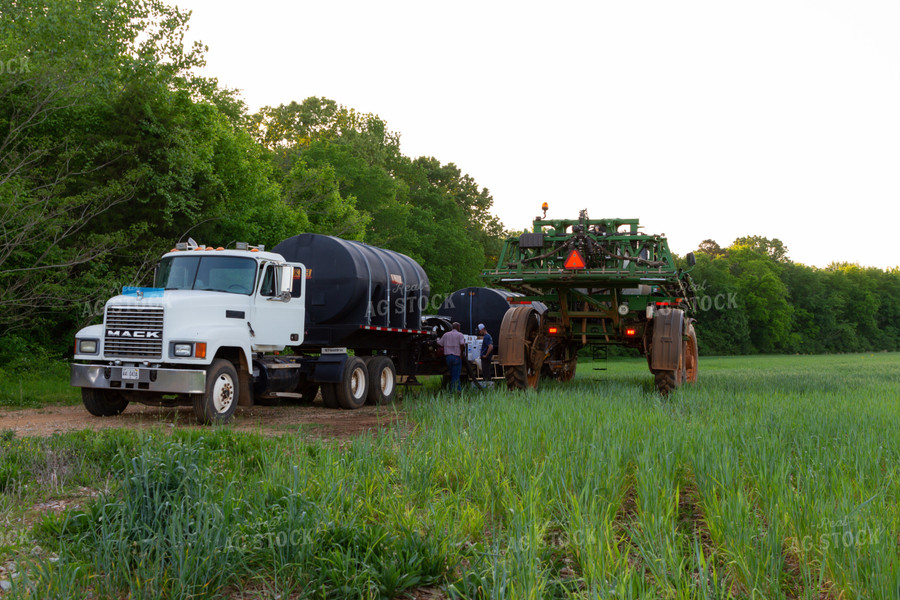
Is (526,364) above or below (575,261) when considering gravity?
below

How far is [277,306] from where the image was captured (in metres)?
13.4

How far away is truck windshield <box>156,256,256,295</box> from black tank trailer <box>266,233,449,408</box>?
128cm

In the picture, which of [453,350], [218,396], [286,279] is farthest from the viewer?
[453,350]

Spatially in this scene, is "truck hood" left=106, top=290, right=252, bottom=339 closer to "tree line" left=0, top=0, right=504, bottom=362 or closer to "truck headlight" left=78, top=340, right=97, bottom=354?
"truck headlight" left=78, top=340, right=97, bottom=354

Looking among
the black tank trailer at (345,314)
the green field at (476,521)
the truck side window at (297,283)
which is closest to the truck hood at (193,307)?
the truck side window at (297,283)

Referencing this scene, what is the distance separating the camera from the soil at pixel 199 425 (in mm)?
10688

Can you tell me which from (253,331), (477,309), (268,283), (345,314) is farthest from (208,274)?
(477,309)

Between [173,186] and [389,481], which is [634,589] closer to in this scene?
[389,481]

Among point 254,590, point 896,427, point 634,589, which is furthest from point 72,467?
point 896,427

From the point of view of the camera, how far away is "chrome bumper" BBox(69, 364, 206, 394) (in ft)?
36.6

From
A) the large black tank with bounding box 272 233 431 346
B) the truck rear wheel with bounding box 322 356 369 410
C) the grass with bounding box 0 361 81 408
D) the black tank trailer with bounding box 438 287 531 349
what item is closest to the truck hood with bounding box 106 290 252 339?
the large black tank with bounding box 272 233 431 346

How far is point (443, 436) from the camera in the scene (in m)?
8.02

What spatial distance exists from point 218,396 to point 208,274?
2308mm

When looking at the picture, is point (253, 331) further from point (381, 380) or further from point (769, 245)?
point (769, 245)
